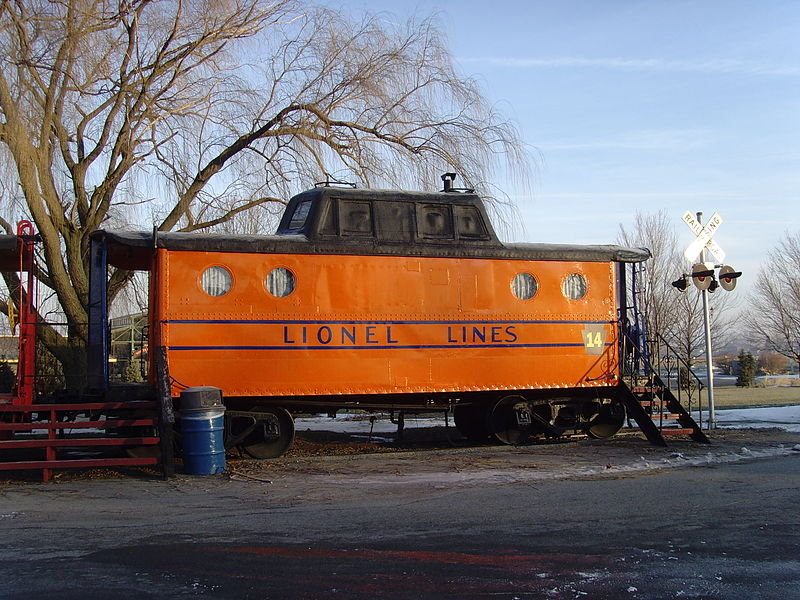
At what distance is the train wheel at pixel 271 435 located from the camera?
12.3 m

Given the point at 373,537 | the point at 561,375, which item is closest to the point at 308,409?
the point at 561,375

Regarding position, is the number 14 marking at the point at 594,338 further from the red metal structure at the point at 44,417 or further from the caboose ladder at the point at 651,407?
the red metal structure at the point at 44,417

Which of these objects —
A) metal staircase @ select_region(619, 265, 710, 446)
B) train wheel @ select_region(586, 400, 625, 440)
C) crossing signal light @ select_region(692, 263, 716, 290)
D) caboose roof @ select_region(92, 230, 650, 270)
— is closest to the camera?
caboose roof @ select_region(92, 230, 650, 270)

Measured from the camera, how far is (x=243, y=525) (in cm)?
774


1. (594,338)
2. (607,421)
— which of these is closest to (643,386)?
(607,421)

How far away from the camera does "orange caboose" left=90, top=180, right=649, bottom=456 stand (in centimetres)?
1177

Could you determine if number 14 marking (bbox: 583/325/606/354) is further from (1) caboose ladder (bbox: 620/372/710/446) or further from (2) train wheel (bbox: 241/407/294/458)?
(2) train wheel (bbox: 241/407/294/458)

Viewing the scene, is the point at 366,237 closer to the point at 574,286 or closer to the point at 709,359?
the point at 574,286

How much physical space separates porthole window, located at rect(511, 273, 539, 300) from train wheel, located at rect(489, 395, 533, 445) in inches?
68.7

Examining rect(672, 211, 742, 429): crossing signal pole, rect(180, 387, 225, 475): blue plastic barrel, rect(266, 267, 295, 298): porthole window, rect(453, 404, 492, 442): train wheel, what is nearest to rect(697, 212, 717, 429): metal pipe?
rect(672, 211, 742, 429): crossing signal pole

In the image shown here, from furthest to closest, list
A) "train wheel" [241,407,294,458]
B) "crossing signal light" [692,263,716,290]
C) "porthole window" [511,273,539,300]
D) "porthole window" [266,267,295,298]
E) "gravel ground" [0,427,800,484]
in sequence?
"crossing signal light" [692,263,716,290] → "porthole window" [511,273,539,300] → "train wheel" [241,407,294,458] → "porthole window" [266,267,295,298] → "gravel ground" [0,427,800,484]

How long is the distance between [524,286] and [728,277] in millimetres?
5243

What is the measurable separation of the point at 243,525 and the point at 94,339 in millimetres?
5429

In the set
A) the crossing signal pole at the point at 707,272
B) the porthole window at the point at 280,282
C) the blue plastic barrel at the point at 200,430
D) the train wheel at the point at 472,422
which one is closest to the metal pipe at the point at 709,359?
the crossing signal pole at the point at 707,272
